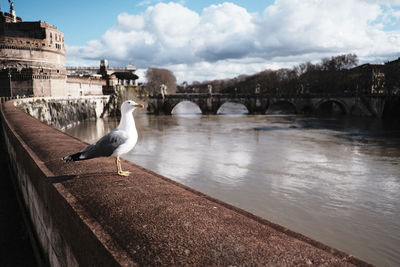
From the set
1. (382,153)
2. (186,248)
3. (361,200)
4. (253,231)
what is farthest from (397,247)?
(382,153)

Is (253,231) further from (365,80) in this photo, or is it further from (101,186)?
(365,80)

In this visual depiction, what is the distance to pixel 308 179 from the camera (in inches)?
553

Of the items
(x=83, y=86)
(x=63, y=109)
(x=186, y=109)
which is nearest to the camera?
(x=63, y=109)

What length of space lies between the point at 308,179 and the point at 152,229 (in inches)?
505

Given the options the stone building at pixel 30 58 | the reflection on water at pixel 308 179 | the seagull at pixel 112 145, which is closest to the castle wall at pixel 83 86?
the stone building at pixel 30 58

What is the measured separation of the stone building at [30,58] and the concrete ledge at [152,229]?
125ft

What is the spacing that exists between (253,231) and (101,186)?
2054mm

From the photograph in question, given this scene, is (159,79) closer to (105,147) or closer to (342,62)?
(342,62)

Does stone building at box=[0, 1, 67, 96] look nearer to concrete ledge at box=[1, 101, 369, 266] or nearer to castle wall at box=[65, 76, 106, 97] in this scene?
castle wall at box=[65, 76, 106, 97]

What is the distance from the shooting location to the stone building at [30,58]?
4134 centimetres

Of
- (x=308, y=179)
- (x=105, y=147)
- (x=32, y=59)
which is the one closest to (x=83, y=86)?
(x=32, y=59)

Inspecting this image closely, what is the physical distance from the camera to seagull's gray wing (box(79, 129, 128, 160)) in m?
3.92

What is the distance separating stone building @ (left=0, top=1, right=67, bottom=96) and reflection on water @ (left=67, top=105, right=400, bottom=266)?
2600 centimetres

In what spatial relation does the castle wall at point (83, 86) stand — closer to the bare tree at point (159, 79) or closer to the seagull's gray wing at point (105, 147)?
the bare tree at point (159, 79)
